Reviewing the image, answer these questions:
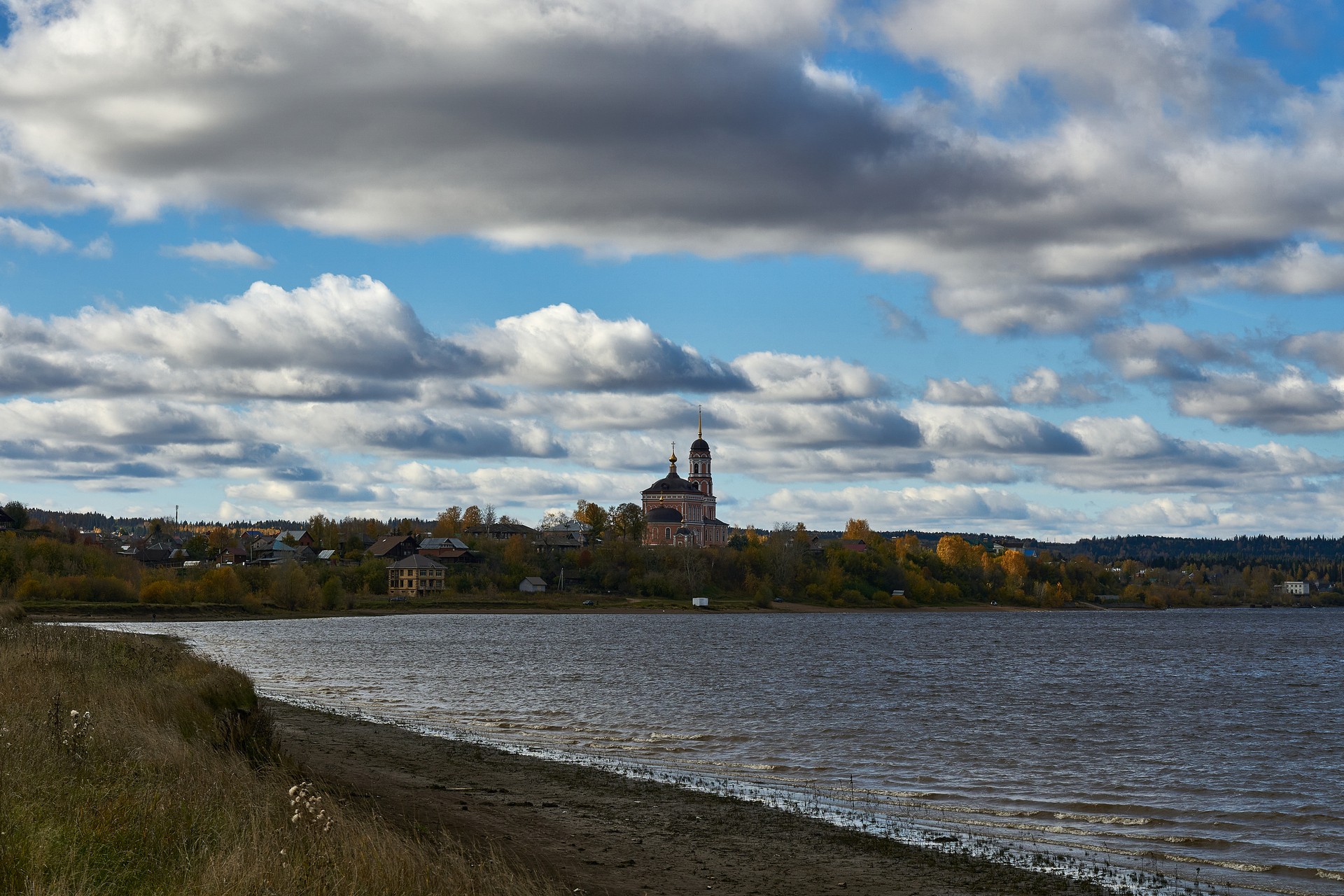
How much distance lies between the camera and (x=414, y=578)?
575 ft

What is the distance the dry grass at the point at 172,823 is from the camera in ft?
35.7

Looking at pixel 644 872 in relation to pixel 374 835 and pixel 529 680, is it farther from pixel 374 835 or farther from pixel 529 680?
pixel 529 680

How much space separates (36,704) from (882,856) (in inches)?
550

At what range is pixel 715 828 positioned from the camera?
21.3m

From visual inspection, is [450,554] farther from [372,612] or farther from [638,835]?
[638,835]

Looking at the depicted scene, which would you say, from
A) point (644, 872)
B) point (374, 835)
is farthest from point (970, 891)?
point (374, 835)

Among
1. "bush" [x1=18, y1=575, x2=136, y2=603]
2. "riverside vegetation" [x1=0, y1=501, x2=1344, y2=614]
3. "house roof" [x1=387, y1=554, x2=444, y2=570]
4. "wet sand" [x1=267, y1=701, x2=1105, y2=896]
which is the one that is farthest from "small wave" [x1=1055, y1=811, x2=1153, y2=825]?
"house roof" [x1=387, y1=554, x2=444, y2=570]

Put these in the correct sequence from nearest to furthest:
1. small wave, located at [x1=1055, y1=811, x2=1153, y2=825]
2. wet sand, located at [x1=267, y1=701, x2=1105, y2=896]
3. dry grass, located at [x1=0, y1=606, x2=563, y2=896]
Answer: dry grass, located at [x1=0, y1=606, x2=563, y2=896] → wet sand, located at [x1=267, y1=701, x2=1105, y2=896] → small wave, located at [x1=1055, y1=811, x2=1153, y2=825]

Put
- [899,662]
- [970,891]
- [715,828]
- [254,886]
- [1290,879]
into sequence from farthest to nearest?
1. [899,662]
2. [715,828]
3. [1290,879]
4. [970,891]
5. [254,886]

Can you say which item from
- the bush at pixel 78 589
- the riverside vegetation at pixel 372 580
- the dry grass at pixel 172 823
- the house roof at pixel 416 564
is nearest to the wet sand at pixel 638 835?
the dry grass at pixel 172 823

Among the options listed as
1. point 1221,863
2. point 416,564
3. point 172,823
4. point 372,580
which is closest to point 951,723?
point 1221,863

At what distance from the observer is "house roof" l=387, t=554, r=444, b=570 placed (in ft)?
579

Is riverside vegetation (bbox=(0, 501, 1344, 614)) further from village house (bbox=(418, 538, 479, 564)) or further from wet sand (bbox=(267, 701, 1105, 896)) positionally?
wet sand (bbox=(267, 701, 1105, 896))

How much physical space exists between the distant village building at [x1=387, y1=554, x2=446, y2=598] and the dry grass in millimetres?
155461
